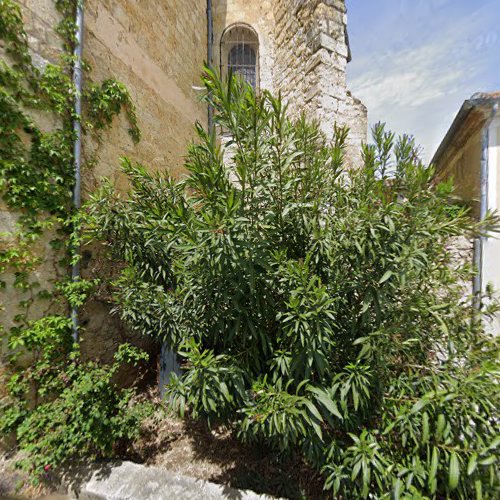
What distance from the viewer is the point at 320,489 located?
6.59 ft

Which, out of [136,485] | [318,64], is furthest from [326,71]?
[136,485]

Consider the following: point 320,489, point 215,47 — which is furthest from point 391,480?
point 215,47

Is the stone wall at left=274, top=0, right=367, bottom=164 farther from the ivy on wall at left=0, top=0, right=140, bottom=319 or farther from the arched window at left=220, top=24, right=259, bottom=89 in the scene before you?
the ivy on wall at left=0, top=0, right=140, bottom=319

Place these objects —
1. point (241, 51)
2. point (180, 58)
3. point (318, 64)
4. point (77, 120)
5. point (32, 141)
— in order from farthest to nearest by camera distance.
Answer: point (241, 51) < point (180, 58) < point (318, 64) < point (77, 120) < point (32, 141)

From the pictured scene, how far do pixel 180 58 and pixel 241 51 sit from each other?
234cm

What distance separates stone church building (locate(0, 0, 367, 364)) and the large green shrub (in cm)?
88

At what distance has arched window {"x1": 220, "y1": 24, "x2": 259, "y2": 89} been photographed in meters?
6.18

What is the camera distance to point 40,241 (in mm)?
2301

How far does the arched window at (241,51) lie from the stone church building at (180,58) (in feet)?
0.07

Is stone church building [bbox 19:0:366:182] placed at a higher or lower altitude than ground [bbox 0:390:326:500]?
higher

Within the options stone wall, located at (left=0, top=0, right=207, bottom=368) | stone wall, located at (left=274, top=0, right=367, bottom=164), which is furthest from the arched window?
stone wall, located at (left=274, top=0, right=367, bottom=164)

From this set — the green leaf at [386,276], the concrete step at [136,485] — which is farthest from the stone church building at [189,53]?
the concrete step at [136,485]

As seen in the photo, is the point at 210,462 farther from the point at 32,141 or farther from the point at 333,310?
the point at 32,141

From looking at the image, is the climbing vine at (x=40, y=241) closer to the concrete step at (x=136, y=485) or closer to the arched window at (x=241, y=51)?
the concrete step at (x=136, y=485)
